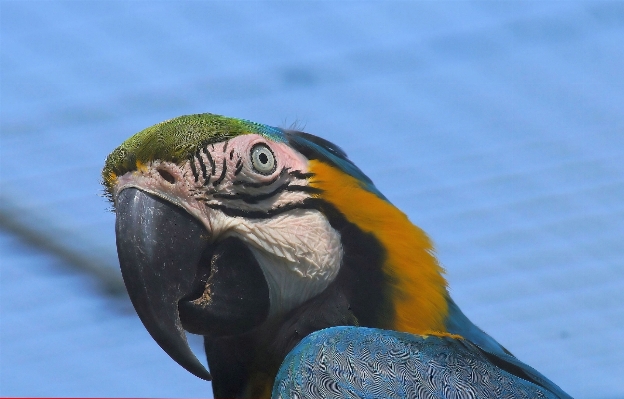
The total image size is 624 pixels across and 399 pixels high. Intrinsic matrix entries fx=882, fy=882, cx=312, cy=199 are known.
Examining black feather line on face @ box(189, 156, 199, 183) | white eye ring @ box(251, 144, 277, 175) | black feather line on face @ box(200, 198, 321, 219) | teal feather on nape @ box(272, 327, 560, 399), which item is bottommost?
teal feather on nape @ box(272, 327, 560, 399)

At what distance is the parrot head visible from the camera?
182 centimetres

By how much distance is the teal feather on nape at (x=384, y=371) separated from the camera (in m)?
1.81

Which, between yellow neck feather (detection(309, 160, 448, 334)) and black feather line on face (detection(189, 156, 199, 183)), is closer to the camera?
black feather line on face (detection(189, 156, 199, 183))

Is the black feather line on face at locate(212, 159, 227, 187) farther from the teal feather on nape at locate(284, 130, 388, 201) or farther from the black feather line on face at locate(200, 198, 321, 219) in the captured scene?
the teal feather on nape at locate(284, 130, 388, 201)

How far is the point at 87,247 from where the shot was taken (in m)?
4.30

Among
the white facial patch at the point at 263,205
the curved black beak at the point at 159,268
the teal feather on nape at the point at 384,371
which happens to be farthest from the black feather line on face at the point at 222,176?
the teal feather on nape at the point at 384,371

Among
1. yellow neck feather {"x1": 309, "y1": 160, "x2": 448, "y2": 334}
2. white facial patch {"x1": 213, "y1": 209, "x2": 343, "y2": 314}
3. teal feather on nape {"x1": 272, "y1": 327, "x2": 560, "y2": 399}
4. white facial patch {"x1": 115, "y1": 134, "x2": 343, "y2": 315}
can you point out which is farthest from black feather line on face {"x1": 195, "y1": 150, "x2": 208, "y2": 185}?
teal feather on nape {"x1": 272, "y1": 327, "x2": 560, "y2": 399}

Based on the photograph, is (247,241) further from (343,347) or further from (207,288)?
(343,347)

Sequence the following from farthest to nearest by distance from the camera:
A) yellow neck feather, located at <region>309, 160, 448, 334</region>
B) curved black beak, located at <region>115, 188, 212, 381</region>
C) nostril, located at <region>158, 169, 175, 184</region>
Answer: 1. yellow neck feather, located at <region>309, 160, 448, 334</region>
2. nostril, located at <region>158, 169, 175, 184</region>
3. curved black beak, located at <region>115, 188, 212, 381</region>

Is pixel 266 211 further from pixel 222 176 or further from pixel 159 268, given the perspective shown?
pixel 159 268

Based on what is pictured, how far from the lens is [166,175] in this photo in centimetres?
190

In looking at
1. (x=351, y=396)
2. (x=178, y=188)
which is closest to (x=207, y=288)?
(x=178, y=188)

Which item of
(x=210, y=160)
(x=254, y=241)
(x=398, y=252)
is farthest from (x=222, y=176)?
(x=398, y=252)

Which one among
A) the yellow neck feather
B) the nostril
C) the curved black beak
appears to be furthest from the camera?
the yellow neck feather
